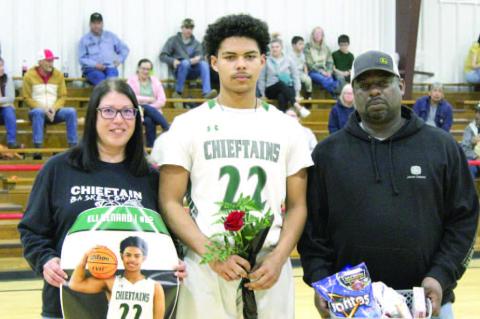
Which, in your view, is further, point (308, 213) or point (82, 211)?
point (308, 213)

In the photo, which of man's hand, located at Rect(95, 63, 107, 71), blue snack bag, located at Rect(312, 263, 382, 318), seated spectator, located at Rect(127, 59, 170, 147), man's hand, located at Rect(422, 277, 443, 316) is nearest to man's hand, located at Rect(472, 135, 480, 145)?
seated spectator, located at Rect(127, 59, 170, 147)

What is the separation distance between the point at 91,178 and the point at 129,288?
1.50ft

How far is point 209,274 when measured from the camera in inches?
118

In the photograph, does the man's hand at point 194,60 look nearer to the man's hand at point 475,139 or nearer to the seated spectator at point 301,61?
the seated spectator at point 301,61

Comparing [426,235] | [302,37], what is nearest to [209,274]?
[426,235]

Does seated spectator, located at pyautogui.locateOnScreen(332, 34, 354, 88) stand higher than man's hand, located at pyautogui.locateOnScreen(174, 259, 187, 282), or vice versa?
seated spectator, located at pyautogui.locateOnScreen(332, 34, 354, 88)

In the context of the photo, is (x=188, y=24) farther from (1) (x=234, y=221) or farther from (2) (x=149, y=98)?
(1) (x=234, y=221)

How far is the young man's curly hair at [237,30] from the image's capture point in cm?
307

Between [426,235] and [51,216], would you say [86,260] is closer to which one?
[51,216]

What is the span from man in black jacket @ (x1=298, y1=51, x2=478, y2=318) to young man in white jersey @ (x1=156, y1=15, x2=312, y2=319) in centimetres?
14

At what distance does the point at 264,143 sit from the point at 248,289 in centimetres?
55

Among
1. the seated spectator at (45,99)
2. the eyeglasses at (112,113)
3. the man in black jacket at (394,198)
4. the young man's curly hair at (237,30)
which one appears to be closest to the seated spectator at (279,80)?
the seated spectator at (45,99)

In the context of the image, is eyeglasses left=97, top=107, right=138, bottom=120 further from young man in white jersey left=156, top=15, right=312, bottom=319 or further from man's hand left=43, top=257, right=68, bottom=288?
man's hand left=43, top=257, right=68, bottom=288

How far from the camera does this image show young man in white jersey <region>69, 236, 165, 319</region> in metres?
2.69
